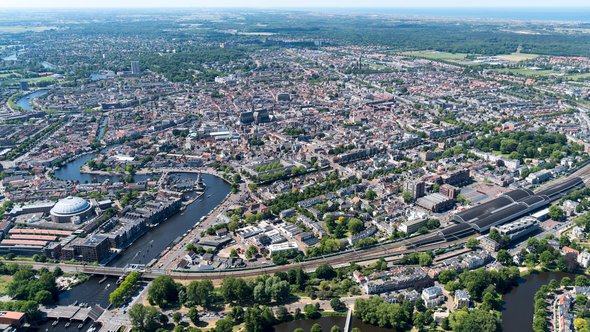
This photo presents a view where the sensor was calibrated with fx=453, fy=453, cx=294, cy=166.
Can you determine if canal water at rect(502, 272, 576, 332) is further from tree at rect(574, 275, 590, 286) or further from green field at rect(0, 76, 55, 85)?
green field at rect(0, 76, 55, 85)

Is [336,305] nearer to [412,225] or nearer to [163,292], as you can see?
[163,292]

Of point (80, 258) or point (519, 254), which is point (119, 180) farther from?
point (519, 254)

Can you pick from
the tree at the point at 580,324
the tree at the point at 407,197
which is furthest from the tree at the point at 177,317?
the tree at the point at 407,197

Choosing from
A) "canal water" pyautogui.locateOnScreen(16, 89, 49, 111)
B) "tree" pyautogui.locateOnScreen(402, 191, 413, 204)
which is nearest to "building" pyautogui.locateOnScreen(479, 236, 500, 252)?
"tree" pyautogui.locateOnScreen(402, 191, 413, 204)

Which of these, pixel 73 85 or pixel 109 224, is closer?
pixel 109 224

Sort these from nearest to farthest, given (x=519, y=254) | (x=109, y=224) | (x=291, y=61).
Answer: (x=519, y=254) < (x=109, y=224) < (x=291, y=61)

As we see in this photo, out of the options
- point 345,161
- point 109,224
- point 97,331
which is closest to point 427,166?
point 345,161
